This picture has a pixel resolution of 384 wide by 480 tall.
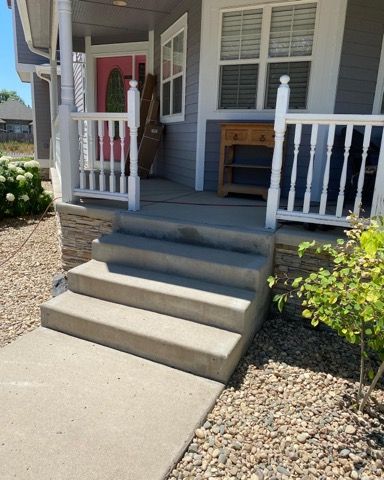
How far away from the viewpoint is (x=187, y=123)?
17.2ft

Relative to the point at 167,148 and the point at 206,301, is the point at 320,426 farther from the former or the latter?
the point at 167,148

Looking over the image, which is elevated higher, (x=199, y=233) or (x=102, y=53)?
(x=102, y=53)

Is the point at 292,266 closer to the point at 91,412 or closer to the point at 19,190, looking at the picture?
the point at 91,412

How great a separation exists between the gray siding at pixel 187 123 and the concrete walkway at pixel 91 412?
10.8 feet

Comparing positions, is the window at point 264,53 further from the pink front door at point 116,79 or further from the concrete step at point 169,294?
the pink front door at point 116,79

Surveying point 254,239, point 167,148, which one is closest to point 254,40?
point 167,148

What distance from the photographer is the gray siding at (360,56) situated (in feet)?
13.2

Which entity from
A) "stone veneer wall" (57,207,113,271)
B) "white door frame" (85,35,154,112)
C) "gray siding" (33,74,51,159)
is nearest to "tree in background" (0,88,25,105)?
"gray siding" (33,74,51,159)

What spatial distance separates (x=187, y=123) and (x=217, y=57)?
94 centimetres

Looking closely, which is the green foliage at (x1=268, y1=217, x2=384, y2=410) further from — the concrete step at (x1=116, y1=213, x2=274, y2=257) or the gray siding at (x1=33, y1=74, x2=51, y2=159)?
the gray siding at (x1=33, y1=74, x2=51, y2=159)

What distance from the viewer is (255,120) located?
4.54m

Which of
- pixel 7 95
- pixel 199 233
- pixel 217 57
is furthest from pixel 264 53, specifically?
pixel 7 95

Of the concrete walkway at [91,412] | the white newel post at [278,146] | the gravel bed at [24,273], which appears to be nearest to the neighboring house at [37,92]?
the gravel bed at [24,273]

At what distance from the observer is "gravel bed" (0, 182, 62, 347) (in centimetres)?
318
